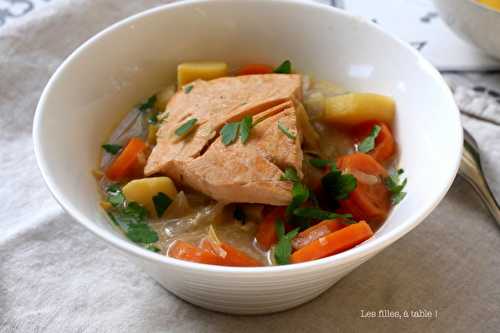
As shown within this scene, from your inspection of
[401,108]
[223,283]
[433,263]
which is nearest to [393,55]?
[401,108]

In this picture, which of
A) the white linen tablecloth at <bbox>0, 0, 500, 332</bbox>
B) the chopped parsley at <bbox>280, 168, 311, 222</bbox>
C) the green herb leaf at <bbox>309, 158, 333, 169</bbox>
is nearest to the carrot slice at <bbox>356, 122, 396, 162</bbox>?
the green herb leaf at <bbox>309, 158, 333, 169</bbox>

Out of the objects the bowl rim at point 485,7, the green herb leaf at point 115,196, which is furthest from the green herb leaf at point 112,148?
the bowl rim at point 485,7

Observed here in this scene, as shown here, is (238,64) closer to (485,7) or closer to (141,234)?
(141,234)

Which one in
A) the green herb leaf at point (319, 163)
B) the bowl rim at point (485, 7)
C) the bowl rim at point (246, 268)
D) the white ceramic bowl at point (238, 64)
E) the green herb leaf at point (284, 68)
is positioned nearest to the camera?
the bowl rim at point (246, 268)

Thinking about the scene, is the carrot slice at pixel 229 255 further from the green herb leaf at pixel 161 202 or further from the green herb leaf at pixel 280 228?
the green herb leaf at pixel 161 202

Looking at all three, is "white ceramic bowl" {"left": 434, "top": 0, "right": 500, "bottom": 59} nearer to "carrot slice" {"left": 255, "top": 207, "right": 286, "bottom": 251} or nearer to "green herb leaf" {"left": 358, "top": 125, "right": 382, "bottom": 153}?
"green herb leaf" {"left": 358, "top": 125, "right": 382, "bottom": 153}

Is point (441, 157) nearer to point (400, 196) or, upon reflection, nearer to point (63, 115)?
point (400, 196)
